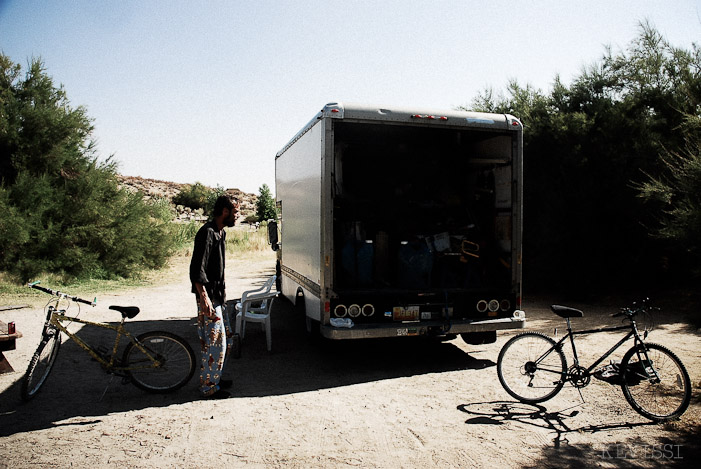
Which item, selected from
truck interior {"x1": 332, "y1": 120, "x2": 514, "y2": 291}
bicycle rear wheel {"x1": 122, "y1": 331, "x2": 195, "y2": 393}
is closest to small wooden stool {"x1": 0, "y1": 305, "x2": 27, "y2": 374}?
bicycle rear wheel {"x1": 122, "y1": 331, "x2": 195, "y2": 393}

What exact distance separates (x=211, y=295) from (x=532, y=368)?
10.7ft

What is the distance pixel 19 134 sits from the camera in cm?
1603

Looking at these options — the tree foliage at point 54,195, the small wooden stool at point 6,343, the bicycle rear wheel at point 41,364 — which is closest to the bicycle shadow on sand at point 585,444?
the bicycle rear wheel at point 41,364

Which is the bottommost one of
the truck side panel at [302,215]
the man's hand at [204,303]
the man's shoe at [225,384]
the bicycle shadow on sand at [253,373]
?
the bicycle shadow on sand at [253,373]

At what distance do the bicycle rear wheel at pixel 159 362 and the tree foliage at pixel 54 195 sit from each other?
1119 cm

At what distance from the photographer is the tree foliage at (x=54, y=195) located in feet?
49.3

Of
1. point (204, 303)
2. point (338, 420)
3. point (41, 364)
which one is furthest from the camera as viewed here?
point (41, 364)

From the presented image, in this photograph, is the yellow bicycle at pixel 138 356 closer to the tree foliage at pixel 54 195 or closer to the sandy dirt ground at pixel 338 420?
the sandy dirt ground at pixel 338 420

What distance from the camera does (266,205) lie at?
56.8 m

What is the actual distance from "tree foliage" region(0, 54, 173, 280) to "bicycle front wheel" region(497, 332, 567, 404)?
1393cm

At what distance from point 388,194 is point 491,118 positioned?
2.21 metres

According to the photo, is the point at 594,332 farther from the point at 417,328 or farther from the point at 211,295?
the point at 211,295

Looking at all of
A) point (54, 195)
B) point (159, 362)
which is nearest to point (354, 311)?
point (159, 362)

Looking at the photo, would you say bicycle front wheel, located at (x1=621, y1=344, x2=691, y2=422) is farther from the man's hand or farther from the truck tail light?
the man's hand
